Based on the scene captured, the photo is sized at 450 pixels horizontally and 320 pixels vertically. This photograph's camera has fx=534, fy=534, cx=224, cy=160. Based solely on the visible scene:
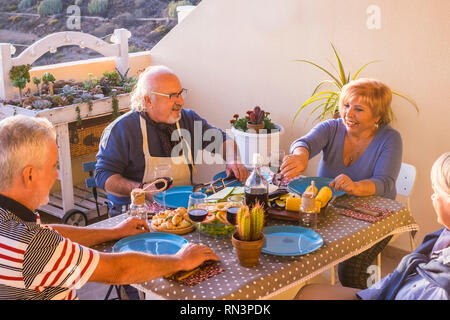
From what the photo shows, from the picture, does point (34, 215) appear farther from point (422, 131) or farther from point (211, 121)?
point (211, 121)

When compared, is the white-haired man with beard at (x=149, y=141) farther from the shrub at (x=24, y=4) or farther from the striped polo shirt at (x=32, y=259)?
the shrub at (x=24, y=4)

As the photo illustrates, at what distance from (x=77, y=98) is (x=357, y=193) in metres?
2.56

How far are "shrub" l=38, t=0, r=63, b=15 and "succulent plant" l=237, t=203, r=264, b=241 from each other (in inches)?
207

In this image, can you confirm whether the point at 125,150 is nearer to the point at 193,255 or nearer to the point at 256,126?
the point at 193,255

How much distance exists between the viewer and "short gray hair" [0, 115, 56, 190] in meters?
1.56

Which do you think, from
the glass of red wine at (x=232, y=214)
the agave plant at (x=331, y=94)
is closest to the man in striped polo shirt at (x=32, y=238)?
the glass of red wine at (x=232, y=214)

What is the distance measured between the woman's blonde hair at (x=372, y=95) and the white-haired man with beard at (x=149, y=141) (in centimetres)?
74

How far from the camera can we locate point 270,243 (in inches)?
83.0

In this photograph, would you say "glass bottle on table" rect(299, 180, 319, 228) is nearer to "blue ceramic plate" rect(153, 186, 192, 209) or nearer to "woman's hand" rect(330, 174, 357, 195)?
"woman's hand" rect(330, 174, 357, 195)

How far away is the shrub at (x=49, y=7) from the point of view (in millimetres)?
6359

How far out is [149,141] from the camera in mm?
3031

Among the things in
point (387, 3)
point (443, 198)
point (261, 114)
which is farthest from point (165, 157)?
point (387, 3)

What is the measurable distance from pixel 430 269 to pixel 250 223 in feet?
2.05

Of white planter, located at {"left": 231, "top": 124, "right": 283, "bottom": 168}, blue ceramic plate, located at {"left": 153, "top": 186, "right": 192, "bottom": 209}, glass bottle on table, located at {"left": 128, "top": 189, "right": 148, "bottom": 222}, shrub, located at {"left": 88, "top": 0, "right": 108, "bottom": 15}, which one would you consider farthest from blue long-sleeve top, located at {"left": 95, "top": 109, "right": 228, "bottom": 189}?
shrub, located at {"left": 88, "top": 0, "right": 108, "bottom": 15}
